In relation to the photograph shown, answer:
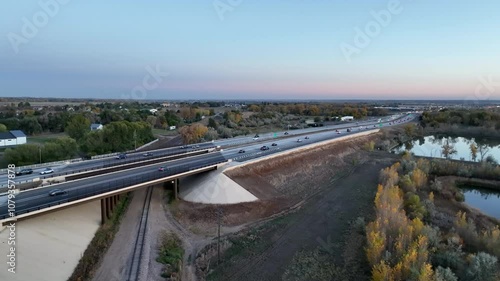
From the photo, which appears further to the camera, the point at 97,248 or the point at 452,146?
the point at 452,146

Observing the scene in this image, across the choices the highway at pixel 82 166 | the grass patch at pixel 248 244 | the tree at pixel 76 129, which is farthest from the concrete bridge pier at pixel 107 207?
the tree at pixel 76 129

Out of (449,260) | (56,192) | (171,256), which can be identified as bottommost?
(171,256)

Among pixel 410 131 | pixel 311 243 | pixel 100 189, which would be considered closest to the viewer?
pixel 100 189

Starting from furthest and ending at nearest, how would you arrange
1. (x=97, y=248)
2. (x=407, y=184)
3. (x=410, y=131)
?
(x=410, y=131)
(x=407, y=184)
(x=97, y=248)

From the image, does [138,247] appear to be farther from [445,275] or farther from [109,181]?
[445,275]

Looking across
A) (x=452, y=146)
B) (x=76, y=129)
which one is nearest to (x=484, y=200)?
(x=452, y=146)

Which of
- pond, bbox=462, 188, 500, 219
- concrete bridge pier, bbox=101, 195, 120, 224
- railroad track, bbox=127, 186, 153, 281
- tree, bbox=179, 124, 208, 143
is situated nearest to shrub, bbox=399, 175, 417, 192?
pond, bbox=462, 188, 500, 219

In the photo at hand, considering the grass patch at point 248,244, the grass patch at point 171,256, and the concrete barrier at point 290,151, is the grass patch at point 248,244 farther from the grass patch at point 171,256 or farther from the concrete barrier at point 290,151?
the concrete barrier at point 290,151

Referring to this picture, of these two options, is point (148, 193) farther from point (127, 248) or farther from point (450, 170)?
point (450, 170)
